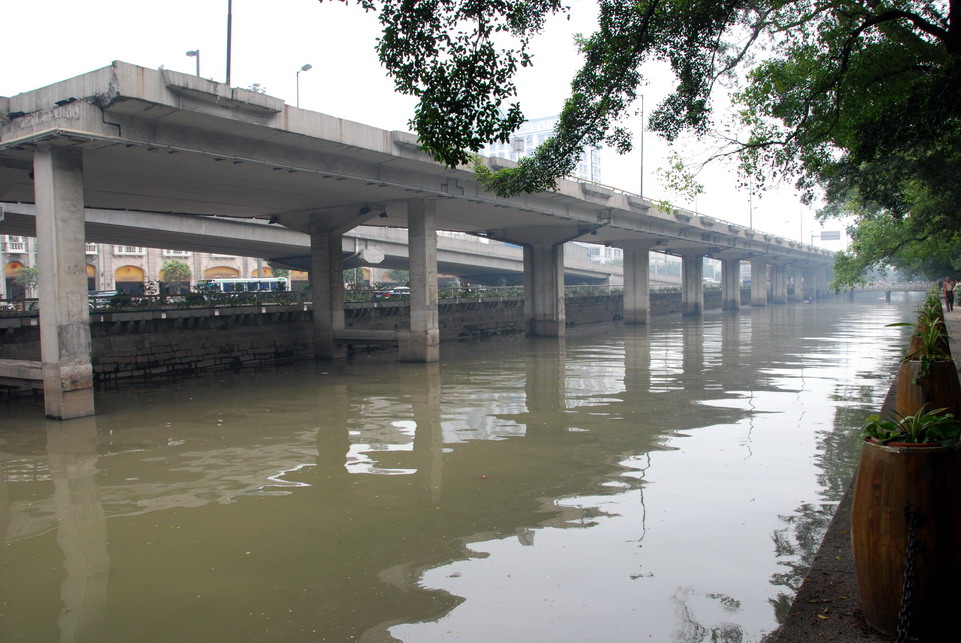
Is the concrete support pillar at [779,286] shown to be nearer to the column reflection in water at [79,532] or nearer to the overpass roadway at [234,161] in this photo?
the overpass roadway at [234,161]

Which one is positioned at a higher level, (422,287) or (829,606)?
(422,287)

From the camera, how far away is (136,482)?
474 inches

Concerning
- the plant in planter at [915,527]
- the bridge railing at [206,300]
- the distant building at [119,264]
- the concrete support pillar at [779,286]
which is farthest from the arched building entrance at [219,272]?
the plant in planter at [915,527]

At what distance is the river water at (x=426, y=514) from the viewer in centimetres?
659

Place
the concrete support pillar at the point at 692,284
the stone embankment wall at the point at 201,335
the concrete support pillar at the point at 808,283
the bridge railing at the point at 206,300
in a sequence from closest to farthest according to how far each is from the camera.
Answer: the bridge railing at the point at 206,300, the stone embankment wall at the point at 201,335, the concrete support pillar at the point at 692,284, the concrete support pillar at the point at 808,283

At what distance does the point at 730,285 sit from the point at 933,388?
263ft

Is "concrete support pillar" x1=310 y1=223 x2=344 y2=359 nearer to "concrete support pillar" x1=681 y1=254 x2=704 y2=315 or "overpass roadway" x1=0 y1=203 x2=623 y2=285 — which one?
"overpass roadway" x1=0 y1=203 x2=623 y2=285

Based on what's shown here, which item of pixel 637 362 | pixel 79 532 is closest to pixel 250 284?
pixel 637 362

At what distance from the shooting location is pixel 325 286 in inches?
1341

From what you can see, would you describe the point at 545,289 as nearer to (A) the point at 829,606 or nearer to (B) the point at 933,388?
(B) the point at 933,388

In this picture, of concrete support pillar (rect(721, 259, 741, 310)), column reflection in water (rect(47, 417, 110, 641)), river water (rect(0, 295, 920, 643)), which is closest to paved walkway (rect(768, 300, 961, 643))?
river water (rect(0, 295, 920, 643))

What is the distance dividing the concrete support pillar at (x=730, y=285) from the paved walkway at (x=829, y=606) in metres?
81.7

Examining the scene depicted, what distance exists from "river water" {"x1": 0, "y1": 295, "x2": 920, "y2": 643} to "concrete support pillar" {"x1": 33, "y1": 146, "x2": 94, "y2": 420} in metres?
0.88

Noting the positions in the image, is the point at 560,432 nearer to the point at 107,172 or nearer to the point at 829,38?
the point at 829,38
